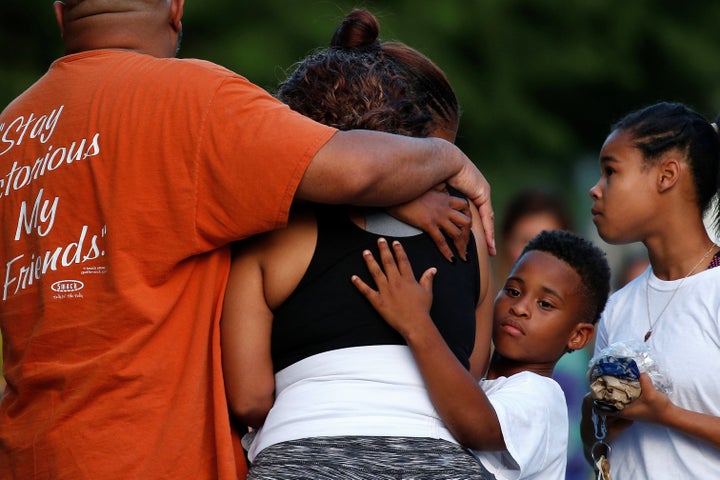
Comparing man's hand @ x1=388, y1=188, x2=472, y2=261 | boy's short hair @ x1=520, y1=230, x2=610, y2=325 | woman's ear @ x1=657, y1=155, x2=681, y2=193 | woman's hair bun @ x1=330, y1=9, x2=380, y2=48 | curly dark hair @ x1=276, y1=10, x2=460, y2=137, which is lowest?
boy's short hair @ x1=520, y1=230, x2=610, y2=325

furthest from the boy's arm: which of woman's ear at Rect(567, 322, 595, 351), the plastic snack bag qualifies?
woman's ear at Rect(567, 322, 595, 351)

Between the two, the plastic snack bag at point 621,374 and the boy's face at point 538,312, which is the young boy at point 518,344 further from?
the plastic snack bag at point 621,374

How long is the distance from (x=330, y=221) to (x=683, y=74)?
5362 mm

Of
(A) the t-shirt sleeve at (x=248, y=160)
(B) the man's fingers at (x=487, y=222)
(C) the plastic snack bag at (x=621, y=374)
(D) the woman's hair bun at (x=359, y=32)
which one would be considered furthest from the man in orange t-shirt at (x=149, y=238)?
(C) the plastic snack bag at (x=621, y=374)

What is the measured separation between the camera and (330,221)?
8.96 feet

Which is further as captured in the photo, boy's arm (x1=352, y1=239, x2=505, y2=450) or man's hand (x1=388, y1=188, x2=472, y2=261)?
man's hand (x1=388, y1=188, x2=472, y2=261)

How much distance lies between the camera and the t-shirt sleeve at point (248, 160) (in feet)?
8.38

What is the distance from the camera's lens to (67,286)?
2670mm

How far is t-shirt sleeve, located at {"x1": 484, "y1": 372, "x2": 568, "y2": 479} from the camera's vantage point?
2.84m

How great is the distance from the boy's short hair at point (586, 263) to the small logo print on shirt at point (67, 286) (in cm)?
163

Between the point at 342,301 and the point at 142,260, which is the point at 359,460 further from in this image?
the point at 142,260

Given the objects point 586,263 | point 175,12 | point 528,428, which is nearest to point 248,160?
point 175,12

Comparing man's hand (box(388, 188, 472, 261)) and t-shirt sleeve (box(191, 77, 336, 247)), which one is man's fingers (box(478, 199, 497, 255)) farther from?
t-shirt sleeve (box(191, 77, 336, 247))

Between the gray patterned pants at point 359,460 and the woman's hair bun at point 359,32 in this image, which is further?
the woman's hair bun at point 359,32
